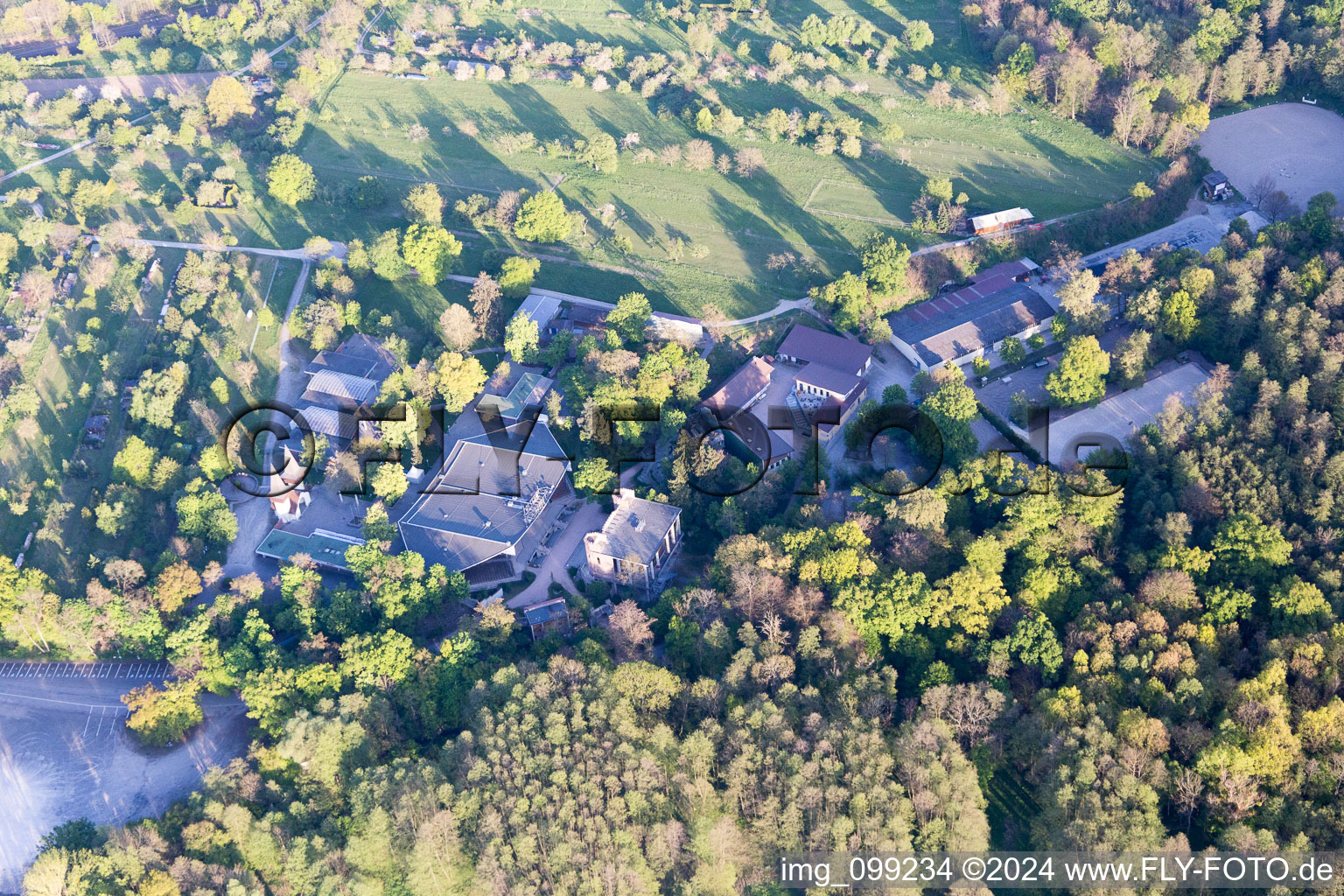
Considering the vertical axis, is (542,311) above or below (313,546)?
above

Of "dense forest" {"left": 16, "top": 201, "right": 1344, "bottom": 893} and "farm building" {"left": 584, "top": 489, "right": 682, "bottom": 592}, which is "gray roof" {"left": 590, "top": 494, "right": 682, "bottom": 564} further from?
"dense forest" {"left": 16, "top": 201, "right": 1344, "bottom": 893}

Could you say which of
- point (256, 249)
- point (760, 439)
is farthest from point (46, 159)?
point (760, 439)

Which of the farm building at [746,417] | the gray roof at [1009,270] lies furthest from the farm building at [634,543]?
the gray roof at [1009,270]

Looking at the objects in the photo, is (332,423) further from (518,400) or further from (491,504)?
(491,504)

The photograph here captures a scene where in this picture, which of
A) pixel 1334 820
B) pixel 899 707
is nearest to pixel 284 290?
pixel 899 707

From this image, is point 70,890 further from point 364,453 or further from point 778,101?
point 778,101

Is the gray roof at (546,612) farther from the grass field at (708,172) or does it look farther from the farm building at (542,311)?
the grass field at (708,172)

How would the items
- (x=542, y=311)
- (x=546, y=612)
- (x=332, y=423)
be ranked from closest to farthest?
(x=546, y=612) → (x=332, y=423) → (x=542, y=311)
